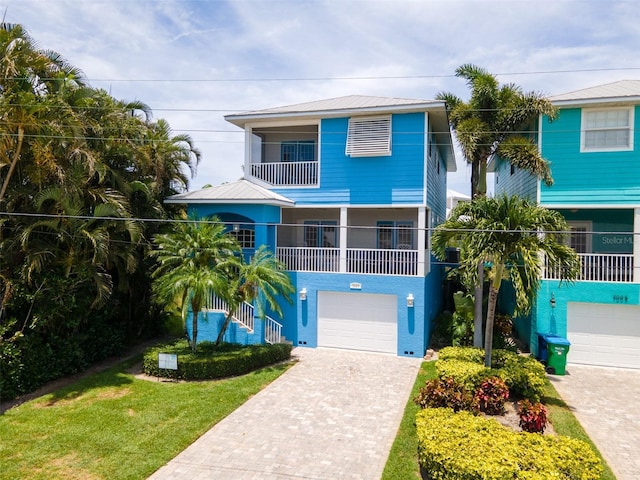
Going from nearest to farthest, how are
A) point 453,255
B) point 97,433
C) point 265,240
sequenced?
1. point 97,433
2. point 265,240
3. point 453,255

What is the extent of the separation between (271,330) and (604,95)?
13530 mm

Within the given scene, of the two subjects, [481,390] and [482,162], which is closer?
[481,390]

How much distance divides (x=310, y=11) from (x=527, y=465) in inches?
406

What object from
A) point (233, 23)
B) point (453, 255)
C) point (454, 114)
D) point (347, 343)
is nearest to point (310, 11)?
point (233, 23)

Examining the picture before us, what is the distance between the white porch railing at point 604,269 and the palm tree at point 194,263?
10.1 m

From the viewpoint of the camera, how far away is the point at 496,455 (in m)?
6.47

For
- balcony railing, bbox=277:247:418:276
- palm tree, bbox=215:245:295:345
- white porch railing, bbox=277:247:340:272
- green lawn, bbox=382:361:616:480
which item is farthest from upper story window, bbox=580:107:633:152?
palm tree, bbox=215:245:295:345

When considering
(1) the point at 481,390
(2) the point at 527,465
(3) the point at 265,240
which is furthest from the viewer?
(3) the point at 265,240

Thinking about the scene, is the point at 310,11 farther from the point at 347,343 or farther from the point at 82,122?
the point at 347,343

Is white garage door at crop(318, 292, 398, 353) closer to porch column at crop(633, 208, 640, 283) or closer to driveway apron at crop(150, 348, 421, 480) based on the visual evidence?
driveway apron at crop(150, 348, 421, 480)

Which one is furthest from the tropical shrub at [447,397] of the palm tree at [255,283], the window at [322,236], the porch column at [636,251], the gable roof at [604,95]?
the gable roof at [604,95]

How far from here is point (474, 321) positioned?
13914mm

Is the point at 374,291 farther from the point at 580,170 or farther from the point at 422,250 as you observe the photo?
the point at 580,170

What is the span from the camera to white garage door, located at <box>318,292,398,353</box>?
572 inches
